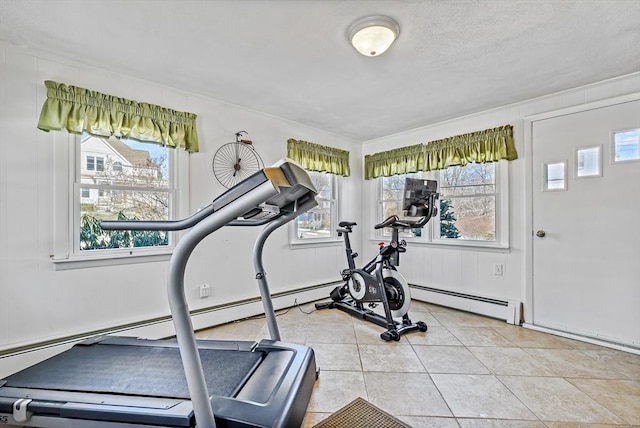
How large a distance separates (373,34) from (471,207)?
2.54 meters

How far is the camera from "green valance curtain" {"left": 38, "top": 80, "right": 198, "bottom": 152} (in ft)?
7.20

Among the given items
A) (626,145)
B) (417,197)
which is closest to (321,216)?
(417,197)

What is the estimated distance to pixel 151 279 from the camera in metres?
2.69

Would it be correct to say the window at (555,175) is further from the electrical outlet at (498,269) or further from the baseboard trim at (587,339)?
the baseboard trim at (587,339)

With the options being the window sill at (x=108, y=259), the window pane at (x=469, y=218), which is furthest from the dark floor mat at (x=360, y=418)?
the window pane at (x=469, y=218)

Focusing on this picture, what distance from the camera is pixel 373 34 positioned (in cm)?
188

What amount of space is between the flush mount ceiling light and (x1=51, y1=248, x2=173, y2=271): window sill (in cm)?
244

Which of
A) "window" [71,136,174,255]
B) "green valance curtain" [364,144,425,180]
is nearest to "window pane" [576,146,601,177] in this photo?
"green valance curtain" [364,144,425,180]

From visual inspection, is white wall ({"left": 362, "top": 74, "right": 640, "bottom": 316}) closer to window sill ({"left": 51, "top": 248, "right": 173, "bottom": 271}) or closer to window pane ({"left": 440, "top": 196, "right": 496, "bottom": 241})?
window pane ({"left": 440, "top": 196, "right": 496, "bottom": 241})

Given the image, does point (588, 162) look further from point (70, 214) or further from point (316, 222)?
point (70, 214)

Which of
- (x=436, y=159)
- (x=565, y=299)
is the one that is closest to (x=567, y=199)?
(x=565, y=299)

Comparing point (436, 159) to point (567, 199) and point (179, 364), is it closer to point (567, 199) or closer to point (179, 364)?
point (567, 199)

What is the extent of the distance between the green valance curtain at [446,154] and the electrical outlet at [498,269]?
120 cm

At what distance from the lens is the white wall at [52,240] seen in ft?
6.84
